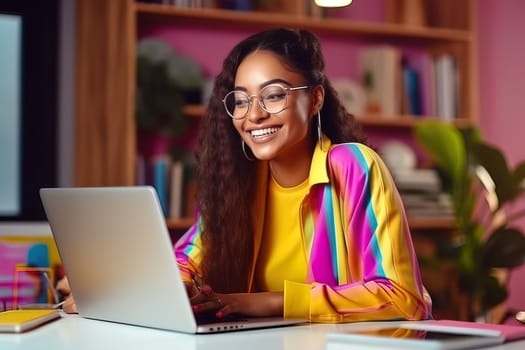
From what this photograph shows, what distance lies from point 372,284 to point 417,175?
104 inches

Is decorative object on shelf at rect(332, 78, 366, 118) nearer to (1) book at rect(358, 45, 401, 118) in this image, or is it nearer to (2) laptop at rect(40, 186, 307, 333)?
(1) book at rect(358, 45, 401, 118)

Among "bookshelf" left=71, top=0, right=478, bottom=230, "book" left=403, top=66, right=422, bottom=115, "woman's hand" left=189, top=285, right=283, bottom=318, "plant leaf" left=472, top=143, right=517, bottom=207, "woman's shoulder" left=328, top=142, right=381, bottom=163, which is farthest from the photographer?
"book" left=403, top=66, right=422, bottom=115

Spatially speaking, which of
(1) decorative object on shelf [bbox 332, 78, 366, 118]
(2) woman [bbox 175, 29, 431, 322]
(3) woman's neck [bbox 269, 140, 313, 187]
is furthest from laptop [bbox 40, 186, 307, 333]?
(1) decorative object on shelf [bbox 332, 78, 366, 118]

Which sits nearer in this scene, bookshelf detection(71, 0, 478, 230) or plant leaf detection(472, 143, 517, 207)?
bookshelf detection(71, 0, 478, 230)

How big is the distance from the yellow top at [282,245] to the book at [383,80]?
2354mm

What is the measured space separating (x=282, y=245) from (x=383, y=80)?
244 centimetres

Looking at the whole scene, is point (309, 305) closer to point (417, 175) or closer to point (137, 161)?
point (137, 161)

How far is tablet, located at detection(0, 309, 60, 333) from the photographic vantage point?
1574mm

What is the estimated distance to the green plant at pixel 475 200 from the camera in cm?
412

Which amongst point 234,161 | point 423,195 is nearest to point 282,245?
point 234,161

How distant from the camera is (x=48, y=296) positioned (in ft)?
7.61

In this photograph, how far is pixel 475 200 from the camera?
427 centimetres

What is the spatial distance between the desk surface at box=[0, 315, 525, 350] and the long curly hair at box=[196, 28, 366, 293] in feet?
1.45

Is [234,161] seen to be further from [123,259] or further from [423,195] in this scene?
[423,195]
